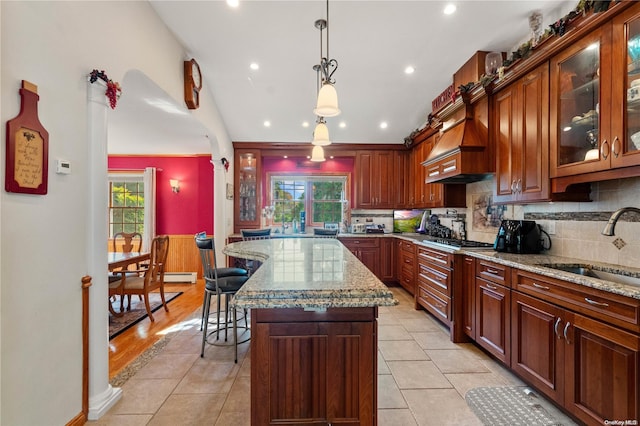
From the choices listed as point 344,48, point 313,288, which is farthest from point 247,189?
point 313,288

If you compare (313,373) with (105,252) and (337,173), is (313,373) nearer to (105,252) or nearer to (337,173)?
(105,252)

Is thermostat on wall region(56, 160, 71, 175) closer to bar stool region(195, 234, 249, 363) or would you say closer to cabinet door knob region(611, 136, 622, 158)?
bar stool region(195, 234, 249, 363)

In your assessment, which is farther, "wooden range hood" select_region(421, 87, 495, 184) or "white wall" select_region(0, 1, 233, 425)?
"wooden range hood" select_region(421, 87, 495, 184)

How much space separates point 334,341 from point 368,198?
168 inches

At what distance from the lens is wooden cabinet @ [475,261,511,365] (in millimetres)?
2332

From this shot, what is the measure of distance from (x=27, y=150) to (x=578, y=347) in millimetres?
3098

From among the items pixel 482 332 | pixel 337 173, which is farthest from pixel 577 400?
pixel 337 173

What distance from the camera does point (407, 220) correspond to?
219 inches

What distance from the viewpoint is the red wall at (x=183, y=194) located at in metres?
5.88

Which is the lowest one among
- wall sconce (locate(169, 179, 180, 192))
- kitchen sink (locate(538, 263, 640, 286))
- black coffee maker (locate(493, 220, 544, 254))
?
kitchen sink (locate(538, 263, 640, 286))

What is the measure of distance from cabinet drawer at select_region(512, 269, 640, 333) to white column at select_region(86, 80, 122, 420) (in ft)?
9.48

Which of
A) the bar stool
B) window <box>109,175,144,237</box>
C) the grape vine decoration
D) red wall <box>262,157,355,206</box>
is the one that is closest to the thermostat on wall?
the grape vine decoration

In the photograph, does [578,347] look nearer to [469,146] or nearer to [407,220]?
[469,146]

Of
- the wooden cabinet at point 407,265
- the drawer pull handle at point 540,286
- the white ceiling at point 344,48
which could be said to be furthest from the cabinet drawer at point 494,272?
the white ceiling at point 344,48
